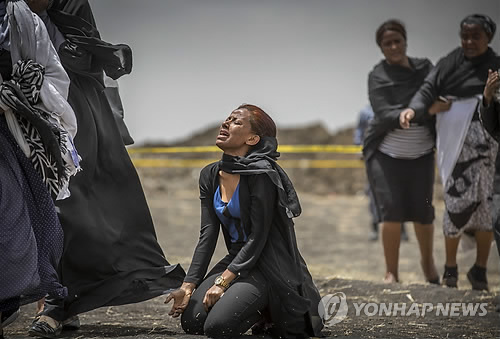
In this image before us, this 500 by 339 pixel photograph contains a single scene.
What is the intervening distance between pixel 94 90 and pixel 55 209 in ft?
2.66

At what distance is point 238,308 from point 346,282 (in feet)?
7.80

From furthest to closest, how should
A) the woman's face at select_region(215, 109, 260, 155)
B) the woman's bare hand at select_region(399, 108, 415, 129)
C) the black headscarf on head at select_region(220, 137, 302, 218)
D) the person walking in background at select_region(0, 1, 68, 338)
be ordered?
the woman's bare hand at select_region(399, 108, 415, 129)
the woman's face at select_region(215, 109, 260, 155)
the black headscarf on head at select_region(220, 137, 302, 218)
the person walking in background at select_region(0, 1, 68, 338)

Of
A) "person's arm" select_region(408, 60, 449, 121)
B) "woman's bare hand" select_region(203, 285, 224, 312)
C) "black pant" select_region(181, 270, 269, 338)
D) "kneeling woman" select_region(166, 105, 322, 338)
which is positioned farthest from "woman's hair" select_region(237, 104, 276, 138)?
"person's arm" select_region(408, 60, 449, 121)

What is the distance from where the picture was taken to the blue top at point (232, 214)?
427 centimetres

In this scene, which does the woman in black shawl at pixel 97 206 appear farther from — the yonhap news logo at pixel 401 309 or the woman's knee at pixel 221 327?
the yonhap news logo at pixel 401 309

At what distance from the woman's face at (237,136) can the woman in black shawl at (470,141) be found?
2175 mm

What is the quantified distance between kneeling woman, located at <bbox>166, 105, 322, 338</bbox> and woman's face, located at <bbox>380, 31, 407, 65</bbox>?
2.41 meters

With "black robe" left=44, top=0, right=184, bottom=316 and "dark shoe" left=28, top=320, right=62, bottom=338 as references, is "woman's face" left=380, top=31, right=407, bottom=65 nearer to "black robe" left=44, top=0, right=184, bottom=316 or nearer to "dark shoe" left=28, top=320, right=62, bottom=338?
"black robe" left=44, top=0, right=184, bottom=316

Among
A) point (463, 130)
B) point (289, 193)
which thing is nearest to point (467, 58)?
point (463, 130)

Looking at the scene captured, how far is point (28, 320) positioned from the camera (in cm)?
498

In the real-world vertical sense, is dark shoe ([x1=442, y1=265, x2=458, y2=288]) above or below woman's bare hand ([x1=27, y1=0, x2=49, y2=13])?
below

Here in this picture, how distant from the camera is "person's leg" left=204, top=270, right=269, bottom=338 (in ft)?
13.3

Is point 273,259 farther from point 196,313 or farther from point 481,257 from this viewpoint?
point 481,257

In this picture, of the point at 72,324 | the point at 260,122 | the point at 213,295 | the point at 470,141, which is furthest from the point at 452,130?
the point at 72,324
